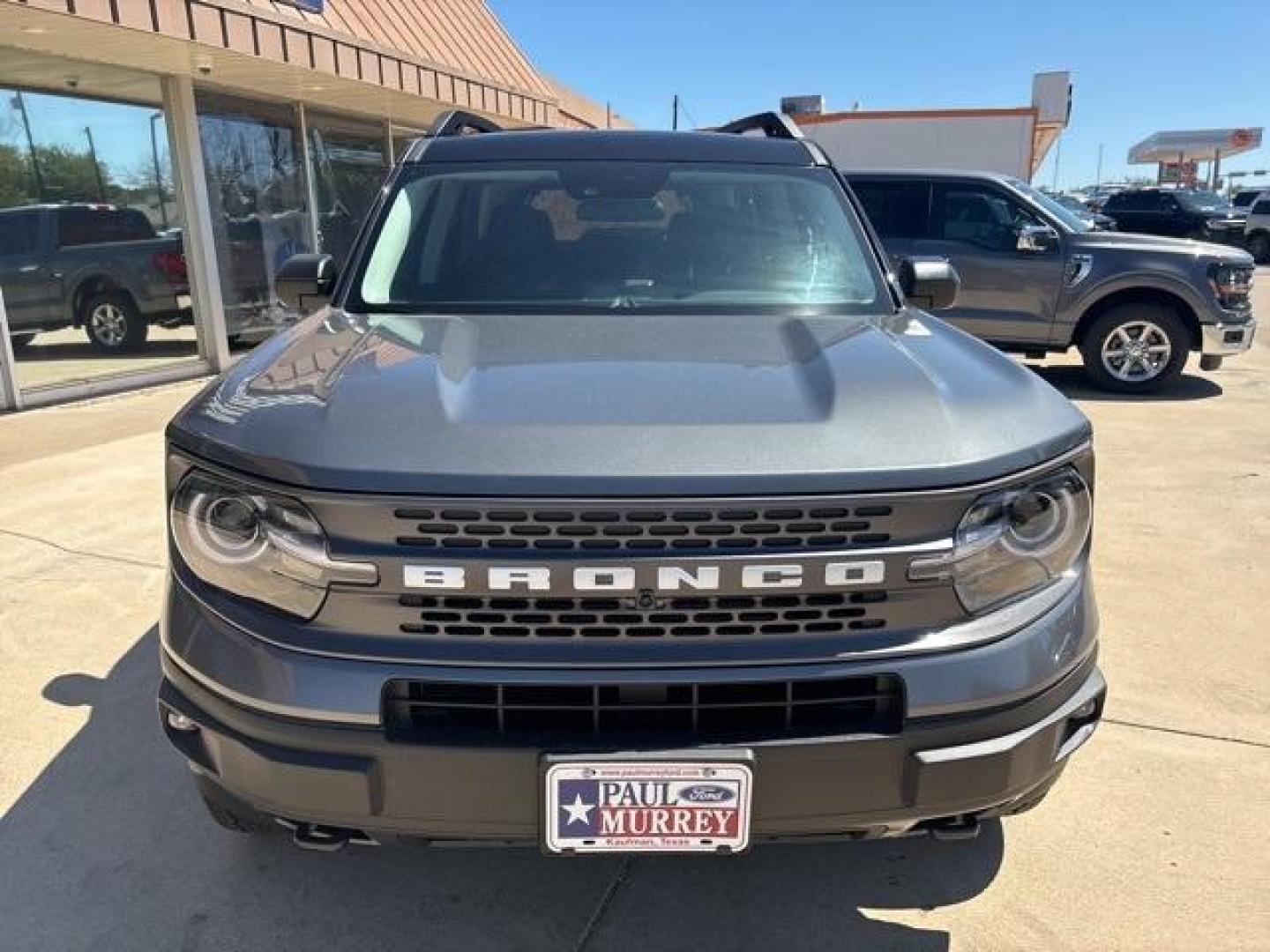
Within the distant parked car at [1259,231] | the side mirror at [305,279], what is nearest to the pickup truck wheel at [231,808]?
the side mirror at [305,279]

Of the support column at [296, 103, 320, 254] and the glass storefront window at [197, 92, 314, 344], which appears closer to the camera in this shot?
the glass storefront window at [197, 92, 314, 344]

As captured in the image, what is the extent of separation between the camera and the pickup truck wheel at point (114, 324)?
8.99m

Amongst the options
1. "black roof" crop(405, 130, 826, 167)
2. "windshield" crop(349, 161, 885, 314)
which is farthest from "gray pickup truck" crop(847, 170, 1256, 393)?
"windshield" crop(349, 161, 885, 314)

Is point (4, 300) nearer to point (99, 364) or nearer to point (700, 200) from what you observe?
point (99, 364)

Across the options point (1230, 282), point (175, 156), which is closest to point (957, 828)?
point (1230, 282)

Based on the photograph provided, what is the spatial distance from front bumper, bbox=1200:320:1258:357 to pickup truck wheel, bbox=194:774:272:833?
344 inches

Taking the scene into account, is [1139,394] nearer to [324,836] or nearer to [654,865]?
[654,865]

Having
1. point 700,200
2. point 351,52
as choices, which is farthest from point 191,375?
point 700,200

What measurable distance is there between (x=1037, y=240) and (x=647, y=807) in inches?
316

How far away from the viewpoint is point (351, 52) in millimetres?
9016

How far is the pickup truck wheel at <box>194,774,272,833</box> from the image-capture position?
6.37 ft

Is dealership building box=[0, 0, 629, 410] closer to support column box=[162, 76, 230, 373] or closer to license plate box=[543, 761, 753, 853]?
support column box=[162, 76, 230, 373]

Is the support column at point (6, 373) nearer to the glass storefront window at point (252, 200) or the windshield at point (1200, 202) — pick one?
the glass storefront window at point (252, 200)

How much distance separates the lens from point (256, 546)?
185 centimetres
